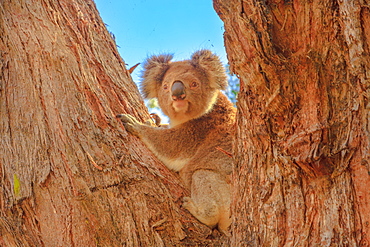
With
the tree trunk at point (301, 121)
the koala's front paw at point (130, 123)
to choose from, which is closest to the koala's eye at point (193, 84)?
the koala's front paw at point (130, 123)

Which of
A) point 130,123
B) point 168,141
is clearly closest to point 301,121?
point 130,123

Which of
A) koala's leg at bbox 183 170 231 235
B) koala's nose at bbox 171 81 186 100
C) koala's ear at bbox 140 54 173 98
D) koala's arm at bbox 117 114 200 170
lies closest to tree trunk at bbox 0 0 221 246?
koala's leg at bbox 183 170 231 235

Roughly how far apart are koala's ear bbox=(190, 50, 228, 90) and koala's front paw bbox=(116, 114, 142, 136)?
1.50 meters

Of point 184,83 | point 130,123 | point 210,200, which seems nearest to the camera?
point 210,200

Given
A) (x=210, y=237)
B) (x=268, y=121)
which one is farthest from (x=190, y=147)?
(x=268, y=121)

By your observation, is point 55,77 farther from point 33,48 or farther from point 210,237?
point 210,237

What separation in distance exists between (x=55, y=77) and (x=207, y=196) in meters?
1.81

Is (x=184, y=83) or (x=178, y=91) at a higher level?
(x=184, y=83)

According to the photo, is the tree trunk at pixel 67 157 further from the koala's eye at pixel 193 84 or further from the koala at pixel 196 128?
the koala's eye at pixel 193 84

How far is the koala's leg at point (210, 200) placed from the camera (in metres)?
3.47

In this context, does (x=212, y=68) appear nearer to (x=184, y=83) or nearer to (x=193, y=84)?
(x=193, y=84)

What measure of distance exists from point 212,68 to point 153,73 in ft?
2.83

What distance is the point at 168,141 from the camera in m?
4.62

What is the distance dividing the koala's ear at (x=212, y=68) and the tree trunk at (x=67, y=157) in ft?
5.72
